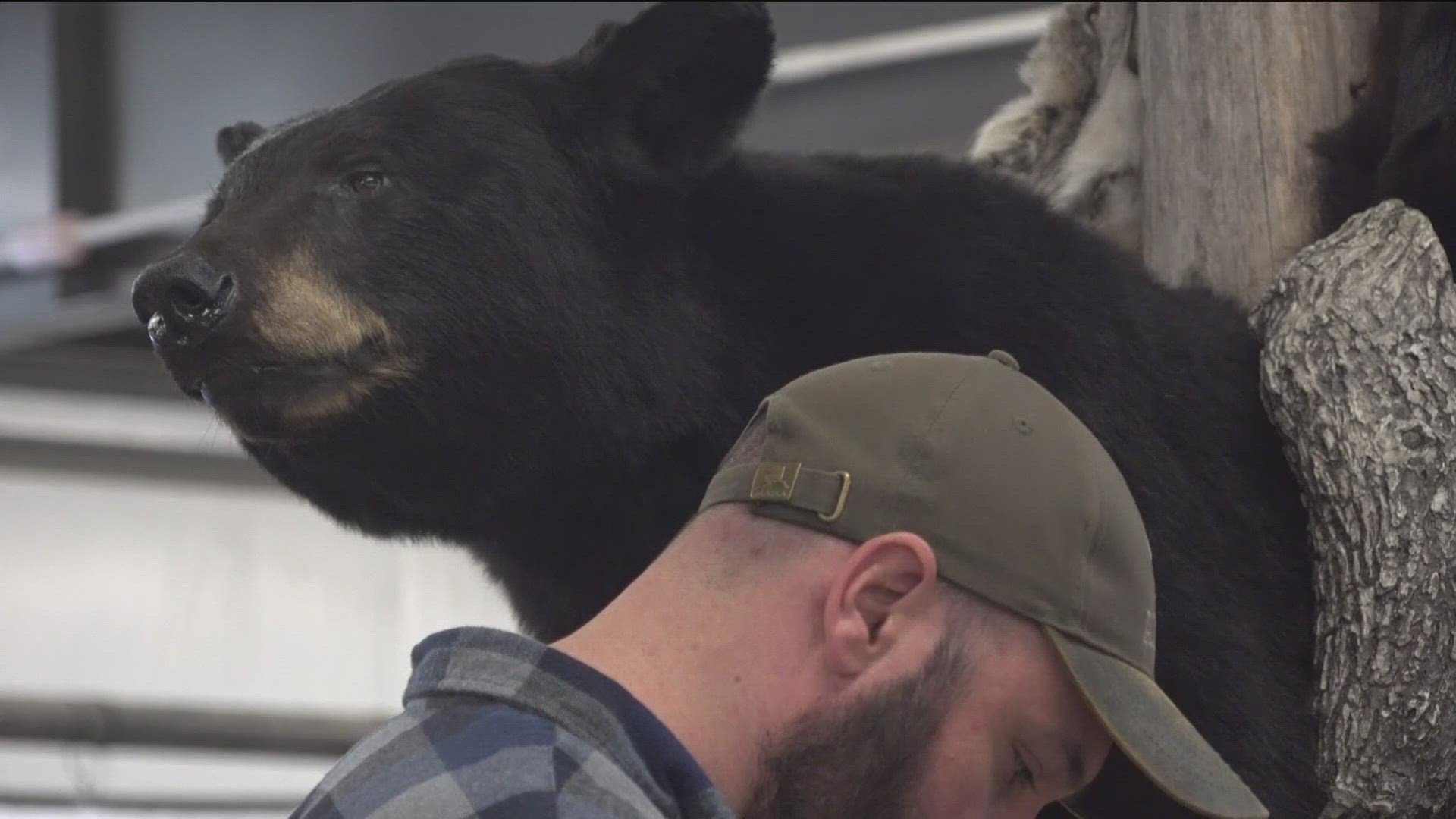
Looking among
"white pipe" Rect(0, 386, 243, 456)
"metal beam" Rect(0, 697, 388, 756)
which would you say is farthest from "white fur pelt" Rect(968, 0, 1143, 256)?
"white pipe" Rect(0, 386, 243, 456)

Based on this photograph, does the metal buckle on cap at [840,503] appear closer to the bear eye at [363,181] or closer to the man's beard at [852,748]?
the man's beard at [852,748]

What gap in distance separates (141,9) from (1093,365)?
3.24 metres

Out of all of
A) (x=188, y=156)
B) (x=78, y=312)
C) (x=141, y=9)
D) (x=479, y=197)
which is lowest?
(x=78, y=312)

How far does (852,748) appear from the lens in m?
1.40

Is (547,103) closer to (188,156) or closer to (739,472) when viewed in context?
(739,472)

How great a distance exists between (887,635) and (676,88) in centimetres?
117

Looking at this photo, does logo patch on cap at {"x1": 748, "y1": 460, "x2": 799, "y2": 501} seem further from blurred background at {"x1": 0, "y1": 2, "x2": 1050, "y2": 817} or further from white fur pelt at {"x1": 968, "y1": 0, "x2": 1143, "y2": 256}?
blurred background at {"x1": 0, "y1": 2, "x2": 1050, "y2": 817}

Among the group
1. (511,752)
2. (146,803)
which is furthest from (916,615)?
(146,803)

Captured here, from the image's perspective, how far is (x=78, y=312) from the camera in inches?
214

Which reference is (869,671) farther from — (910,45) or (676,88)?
(910,45)

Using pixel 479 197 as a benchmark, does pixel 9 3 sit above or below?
below

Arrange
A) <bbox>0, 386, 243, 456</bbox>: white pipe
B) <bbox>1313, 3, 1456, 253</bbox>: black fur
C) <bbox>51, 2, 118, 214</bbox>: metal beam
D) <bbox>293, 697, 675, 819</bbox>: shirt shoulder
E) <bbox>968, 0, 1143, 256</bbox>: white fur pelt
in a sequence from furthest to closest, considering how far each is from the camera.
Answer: <bbox>0, 386, 243, 456</bbox>: white pipe
<bbox>51, 2, 118, 214</bbox>: metal beam
<bbox>968, 0, 1143, 256</bbox>: white fur pelt
<bbox>1313, 3, 1456, 253</bbox>: black fur
<bbox>293, 697, 675, 819</bbox>: shirt shoulder

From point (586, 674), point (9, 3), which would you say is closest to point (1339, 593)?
point (586, 674)

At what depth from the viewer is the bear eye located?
2.25 m
